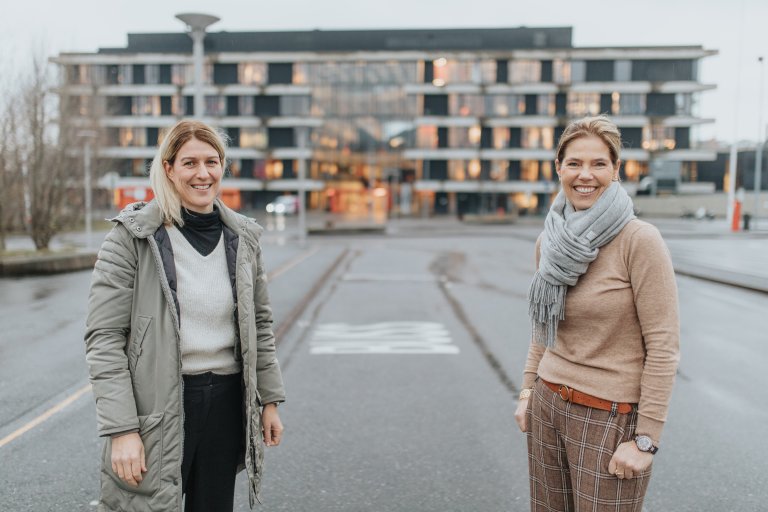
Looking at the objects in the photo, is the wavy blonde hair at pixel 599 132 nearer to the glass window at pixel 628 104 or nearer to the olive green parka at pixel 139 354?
the olive green parka at pixel 139 354

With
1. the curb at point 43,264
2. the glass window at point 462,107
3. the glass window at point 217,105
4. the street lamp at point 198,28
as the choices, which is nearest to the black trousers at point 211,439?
the street lamp at point 198,28

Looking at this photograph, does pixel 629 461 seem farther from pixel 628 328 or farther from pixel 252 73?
pixel 252 73

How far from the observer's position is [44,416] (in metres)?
5.69

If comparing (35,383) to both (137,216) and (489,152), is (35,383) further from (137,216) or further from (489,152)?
(489,152)

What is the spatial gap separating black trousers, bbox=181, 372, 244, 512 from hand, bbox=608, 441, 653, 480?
148cm

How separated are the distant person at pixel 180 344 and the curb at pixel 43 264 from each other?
1471 centimetres

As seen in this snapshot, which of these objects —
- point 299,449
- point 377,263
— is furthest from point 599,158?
point 377,263

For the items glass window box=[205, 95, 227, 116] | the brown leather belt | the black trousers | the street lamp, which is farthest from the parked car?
the brown leather belt

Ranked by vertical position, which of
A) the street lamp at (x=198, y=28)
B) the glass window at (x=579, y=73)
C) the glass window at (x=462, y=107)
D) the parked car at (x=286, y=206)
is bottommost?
the parked car at (x=286, y=206)

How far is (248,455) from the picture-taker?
8.93ft

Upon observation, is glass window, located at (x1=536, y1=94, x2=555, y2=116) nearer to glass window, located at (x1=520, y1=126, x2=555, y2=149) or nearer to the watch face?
glass window, located at (x1=520, y1=126, x2=555, y2=149)

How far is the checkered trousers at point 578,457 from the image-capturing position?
2.40 m

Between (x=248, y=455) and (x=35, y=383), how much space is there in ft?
16.6

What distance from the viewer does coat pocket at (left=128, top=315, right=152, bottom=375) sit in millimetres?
2412
